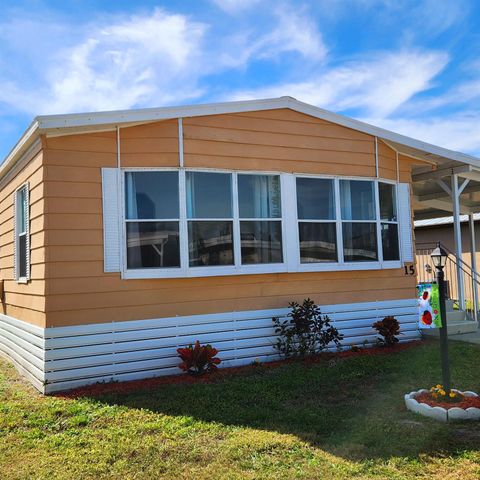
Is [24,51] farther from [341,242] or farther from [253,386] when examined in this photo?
[253,386]

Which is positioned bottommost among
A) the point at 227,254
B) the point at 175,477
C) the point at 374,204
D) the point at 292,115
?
the point at 175,477

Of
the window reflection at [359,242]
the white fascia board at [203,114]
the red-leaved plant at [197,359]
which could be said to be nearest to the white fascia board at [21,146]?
the white fascia board at [203,114]

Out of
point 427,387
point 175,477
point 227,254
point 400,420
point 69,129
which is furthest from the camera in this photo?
point 227,254

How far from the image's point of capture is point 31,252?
643 centimetres

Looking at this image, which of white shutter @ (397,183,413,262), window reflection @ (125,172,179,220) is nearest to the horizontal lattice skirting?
window reflection @ (125,172,179,220)

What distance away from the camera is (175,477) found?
11.1ft

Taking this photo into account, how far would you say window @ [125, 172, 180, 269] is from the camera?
6.20 m

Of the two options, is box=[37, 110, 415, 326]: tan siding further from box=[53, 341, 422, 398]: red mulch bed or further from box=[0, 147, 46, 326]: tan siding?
box=[53, 341, 422, 398]: red mulch bed

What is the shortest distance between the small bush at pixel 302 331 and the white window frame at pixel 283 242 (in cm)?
61

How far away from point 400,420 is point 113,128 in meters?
4.72

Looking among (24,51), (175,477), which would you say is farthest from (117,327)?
(24,51)

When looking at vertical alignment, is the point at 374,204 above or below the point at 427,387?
above

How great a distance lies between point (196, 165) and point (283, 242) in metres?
1.70

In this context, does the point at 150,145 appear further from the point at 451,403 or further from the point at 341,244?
the point at 451,403
